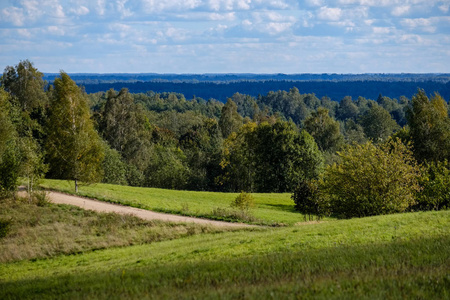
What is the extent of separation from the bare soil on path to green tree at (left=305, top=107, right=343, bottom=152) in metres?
67.4

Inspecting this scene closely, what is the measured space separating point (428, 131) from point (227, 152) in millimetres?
27740

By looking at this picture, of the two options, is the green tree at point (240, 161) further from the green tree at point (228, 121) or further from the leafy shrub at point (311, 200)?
the leafy shrub at point (311, 200)

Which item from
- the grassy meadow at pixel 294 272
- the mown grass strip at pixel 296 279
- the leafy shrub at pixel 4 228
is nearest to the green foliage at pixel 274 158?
the leafy shrub at pixel 4 228

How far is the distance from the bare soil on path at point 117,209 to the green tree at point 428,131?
36.9 meters

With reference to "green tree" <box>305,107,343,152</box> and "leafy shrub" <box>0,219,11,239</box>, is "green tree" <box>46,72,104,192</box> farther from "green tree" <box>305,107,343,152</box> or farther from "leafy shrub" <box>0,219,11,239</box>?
"green tree" <box>305,107,343,152</box>

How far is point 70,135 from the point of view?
36.3m

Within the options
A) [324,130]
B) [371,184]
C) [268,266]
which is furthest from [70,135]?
[324,130]

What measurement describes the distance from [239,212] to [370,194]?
366 inches

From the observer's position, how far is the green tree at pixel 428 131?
5928cm

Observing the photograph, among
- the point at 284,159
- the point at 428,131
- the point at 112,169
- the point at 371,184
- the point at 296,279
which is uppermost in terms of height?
the point at 296,279

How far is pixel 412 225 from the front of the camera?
20078mm

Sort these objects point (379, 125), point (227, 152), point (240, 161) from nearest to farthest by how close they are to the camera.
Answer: point (240, 161) < point (227, 152) < point (379, 125)

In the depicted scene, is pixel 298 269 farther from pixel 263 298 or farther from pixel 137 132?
pixel 137 132

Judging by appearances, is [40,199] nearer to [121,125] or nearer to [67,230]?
[67,230]
